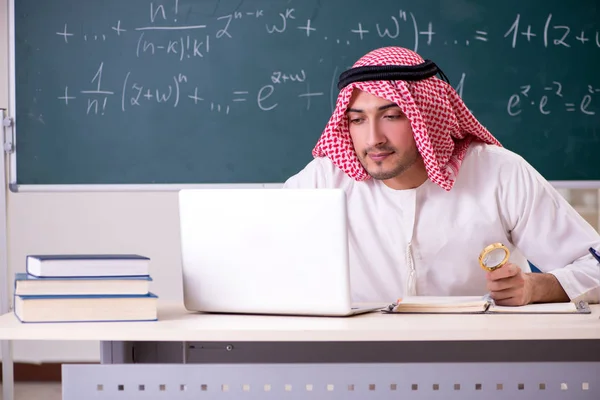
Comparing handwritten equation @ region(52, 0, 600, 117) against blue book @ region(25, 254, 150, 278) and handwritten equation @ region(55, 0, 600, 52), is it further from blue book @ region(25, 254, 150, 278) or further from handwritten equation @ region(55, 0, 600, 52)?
blue book @ region(25, 254, 150, 278)

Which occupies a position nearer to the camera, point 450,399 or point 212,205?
point 450,399

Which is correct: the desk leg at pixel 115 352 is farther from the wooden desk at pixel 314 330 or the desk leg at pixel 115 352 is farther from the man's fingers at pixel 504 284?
the man's fingers at pixel 504 284

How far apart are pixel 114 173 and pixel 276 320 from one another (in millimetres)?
2216

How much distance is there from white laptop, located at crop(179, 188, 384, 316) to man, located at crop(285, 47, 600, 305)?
0.65 meters

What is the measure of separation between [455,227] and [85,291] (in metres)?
1.11

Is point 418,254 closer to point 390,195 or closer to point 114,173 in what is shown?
point 390,195

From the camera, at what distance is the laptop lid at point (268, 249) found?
1.57 meters

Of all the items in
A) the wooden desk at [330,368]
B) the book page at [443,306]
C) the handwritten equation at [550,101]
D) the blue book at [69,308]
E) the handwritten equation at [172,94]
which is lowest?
the wooden desk at [330,368]

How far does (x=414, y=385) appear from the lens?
153cm

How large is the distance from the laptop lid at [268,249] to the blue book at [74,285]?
0.15m

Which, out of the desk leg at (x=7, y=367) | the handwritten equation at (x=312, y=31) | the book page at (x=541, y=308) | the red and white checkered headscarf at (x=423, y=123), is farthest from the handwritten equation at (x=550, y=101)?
the desk leg at (x=7, y=367)

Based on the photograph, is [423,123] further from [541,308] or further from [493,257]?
[541,308]

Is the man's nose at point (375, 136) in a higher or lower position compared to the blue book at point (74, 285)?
higher

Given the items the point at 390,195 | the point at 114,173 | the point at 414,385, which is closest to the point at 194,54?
the point at 114,173
